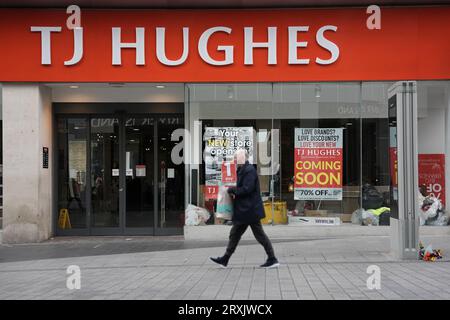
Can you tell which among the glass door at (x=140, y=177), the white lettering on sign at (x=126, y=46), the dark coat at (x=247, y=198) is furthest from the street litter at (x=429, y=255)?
the white lettering on sign at (x=126, y=46)

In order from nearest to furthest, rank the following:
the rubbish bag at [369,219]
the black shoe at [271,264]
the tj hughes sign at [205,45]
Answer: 1. the black shoe at [271,264]
2. the tj hughes sign at [205,45]
3. the rubbish bag at [369,219]

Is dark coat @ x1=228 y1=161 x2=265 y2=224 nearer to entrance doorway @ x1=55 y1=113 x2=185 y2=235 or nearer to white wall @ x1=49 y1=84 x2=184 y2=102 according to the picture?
entrance doorway @ x1=55 y1=113 x2=185 y2=235

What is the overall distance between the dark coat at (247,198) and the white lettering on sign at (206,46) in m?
4.57

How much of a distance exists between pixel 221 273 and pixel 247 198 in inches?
47.3

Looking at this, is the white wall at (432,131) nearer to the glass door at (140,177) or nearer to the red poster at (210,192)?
the red poster at (210,192)

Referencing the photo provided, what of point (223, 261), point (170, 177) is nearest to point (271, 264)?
point (223, 261)

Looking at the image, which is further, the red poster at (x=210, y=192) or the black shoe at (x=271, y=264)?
the red poster at (x=210, y=192)

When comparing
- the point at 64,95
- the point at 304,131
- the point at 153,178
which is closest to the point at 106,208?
the point at 153,178

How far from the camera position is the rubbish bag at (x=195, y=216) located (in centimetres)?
1344

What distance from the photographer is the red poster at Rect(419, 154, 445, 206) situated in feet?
44.1

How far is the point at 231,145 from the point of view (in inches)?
534

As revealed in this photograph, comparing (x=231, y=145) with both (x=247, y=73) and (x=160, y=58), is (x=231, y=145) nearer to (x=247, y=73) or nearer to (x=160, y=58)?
(x=247, y=73)

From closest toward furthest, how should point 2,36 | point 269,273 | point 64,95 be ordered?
point 269,273 → point 2,36 → point 64,95

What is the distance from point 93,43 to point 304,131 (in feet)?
16.7
